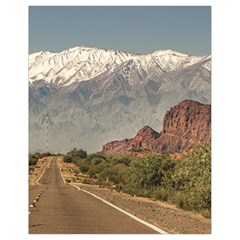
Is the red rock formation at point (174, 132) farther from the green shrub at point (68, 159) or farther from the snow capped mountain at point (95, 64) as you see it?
the snow capped mountain at point (95, 64)

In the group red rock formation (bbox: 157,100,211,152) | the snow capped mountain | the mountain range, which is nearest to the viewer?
the mountain range

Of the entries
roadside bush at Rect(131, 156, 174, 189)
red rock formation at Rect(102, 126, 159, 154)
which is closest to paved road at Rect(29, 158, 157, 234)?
roadside bush at Rect(131, 156, 174, 189)

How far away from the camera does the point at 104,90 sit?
3156 centimetres

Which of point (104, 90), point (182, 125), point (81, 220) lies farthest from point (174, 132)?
point (81, 220)

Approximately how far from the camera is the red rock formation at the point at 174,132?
180 feet

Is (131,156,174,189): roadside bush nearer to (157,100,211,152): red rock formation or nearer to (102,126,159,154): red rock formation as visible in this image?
(157,100,211,152): red rock formation

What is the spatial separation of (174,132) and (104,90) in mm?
29708

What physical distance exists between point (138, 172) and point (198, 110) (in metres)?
33.1

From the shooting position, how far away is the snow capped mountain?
28.3 meters

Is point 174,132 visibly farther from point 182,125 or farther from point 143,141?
point 143,141

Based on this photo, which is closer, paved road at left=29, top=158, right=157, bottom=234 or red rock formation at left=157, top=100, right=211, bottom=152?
paved road at left=29, top=158, right=157, bottom=234
